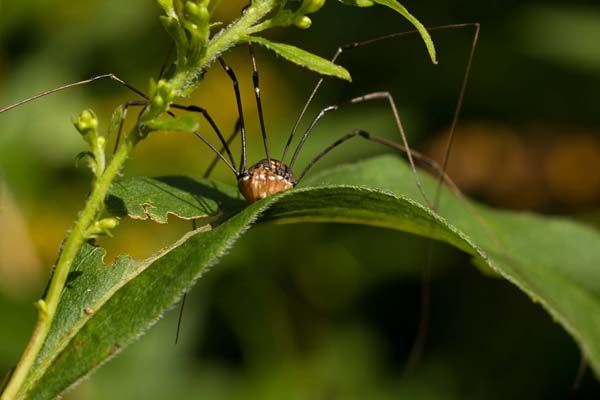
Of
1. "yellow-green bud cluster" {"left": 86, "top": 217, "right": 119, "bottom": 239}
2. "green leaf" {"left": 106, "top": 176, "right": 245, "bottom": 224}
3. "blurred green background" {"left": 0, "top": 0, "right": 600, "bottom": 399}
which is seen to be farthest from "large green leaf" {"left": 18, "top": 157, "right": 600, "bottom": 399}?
"blurred green background" {"left": 0, "top": 0, "right": 600, "bottom": 399}

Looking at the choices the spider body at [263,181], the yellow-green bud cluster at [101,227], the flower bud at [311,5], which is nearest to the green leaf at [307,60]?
the flower bud at [311,5]

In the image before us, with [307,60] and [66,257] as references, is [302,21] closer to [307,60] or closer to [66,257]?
[307,60]

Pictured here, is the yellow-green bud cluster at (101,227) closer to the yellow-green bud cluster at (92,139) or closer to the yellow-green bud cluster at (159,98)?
the yellow-green bud cluster at (92,139)

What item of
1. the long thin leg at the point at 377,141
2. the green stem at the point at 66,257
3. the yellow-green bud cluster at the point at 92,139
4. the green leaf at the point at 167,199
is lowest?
the long thin leg at the point at 377,141

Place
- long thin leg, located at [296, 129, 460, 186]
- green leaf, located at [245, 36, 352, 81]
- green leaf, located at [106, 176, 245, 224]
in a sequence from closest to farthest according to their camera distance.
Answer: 1. green leaf, located at [245, 36, 352, 81]
2. green leaf, located at [106, 176, 245, 224]
3. long thin leg, located at [296, 129, 460, 186]

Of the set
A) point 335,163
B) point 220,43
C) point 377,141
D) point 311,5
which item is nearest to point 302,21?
point 311,5

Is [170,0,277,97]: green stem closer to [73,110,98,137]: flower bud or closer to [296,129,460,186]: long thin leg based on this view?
[73,110,98,137]: flower bud
